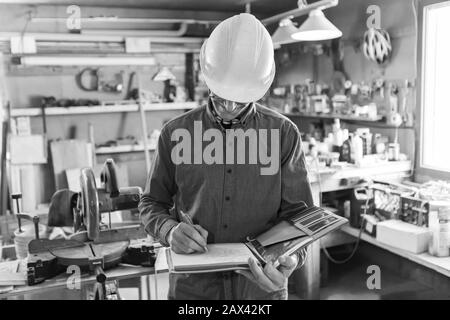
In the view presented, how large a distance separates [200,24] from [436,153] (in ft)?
9.14

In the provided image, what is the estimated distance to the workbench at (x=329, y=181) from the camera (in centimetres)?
303

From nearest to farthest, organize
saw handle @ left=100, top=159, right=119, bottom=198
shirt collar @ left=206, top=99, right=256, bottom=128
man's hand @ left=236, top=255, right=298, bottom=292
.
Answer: man's hand @ left=236, top=255, right=298, bottom=292 → shirt collar @ left=206, top=99, right=256, bottom=128 → saw handle @ left=100, top=159, right=119, bottom=198

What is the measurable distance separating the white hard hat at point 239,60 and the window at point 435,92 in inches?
89.4

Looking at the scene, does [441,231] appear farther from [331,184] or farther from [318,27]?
[318,27]

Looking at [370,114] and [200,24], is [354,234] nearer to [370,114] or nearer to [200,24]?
[370,114]

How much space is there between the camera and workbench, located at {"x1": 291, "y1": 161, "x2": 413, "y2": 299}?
3.03 meters

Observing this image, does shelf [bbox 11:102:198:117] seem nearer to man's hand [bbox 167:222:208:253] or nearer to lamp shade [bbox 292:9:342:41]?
lamp shade [bbox 292:9:342:41]

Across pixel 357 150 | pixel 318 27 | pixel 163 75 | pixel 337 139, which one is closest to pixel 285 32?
pixel 318 27

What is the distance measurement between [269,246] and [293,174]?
0.24 meters

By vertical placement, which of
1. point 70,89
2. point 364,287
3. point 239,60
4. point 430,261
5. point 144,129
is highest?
point 70,89

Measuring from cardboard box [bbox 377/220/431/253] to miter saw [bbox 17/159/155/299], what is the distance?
1506 millimetres

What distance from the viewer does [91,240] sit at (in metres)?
2.09

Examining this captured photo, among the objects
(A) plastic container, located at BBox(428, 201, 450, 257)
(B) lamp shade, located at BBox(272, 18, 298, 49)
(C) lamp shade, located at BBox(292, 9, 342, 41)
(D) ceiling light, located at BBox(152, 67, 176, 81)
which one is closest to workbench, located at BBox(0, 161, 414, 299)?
(A) plastic container, located at BBox(428, 201, 450, 257)
